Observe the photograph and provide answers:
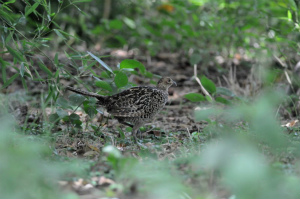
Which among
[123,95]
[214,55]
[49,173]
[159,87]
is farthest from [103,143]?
[214,55]

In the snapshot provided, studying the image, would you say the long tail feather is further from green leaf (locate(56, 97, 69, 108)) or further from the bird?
green leaf (locate(56, 97, 69, 108))

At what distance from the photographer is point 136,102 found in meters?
5.96

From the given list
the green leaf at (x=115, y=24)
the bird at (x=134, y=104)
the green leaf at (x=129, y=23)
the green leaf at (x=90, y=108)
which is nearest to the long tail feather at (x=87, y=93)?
the bird at (x=134, y=104)

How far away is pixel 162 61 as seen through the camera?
1133 centimetres

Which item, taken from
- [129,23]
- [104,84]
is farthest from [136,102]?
[129,23]

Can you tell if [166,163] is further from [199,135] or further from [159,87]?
[159,87]

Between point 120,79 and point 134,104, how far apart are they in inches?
24.7

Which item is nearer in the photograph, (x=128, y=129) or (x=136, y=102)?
(x=136, y=102)

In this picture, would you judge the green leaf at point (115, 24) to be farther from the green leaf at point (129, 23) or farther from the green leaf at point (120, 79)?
the green leaf at point (120, 79)

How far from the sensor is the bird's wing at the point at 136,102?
5836 mm

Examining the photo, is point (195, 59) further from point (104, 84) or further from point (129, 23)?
point (104, 84)

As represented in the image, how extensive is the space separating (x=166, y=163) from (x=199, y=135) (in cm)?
160

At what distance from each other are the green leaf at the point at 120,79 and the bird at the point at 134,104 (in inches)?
15.4

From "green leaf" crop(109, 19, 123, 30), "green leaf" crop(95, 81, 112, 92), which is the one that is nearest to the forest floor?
"green leaf" crop(95, 81, 112, 92)
